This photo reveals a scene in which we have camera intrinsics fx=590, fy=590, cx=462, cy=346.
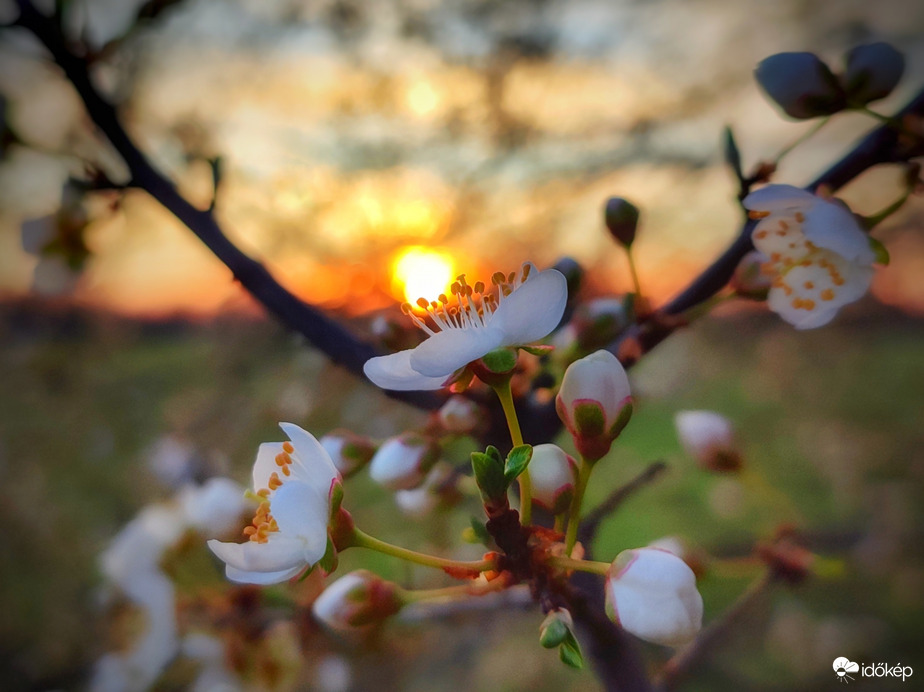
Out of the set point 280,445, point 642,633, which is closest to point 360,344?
point 280,445

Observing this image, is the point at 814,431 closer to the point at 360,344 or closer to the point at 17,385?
the point at 360,344

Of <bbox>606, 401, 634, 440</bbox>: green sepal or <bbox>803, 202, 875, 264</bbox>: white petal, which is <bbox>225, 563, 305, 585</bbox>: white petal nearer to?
<bbox>606, 401, 634, 440</bbox>: green sepal

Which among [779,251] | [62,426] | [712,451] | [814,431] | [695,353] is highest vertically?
[62,426]

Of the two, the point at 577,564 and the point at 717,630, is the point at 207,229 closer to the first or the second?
the point at 577,564

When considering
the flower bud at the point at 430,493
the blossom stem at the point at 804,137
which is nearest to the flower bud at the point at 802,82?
the blossom stem at the point at 804,137

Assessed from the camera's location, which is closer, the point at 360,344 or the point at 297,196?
the point at 360,344

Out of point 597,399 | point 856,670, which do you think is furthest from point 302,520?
point 856,670
